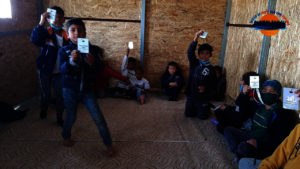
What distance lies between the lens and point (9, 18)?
346 centimetres

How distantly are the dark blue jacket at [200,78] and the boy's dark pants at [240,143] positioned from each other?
2.99 feet

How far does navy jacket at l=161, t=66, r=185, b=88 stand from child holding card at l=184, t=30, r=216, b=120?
0.87 m

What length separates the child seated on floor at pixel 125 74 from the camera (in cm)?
447

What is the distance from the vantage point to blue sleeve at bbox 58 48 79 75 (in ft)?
7.09

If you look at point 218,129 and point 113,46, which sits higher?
point 113,46

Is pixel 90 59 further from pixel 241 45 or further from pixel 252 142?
pixel 241 45

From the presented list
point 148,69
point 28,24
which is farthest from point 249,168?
point 28,24

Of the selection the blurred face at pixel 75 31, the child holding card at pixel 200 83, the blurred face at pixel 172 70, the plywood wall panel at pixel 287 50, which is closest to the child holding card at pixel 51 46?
the blurred face at pixel 75 31

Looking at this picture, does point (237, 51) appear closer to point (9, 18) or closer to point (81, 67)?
point (81, 67)

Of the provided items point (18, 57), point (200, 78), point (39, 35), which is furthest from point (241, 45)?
point (18, 57)

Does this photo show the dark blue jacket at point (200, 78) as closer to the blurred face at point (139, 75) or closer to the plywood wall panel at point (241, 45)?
the plywood wall panel at point (241, 45)

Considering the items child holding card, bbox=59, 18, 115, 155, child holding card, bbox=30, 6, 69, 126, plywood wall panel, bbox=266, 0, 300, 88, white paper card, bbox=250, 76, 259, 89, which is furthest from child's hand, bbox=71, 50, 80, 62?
plywood wall panel, bbox=266, 0, 300, 88

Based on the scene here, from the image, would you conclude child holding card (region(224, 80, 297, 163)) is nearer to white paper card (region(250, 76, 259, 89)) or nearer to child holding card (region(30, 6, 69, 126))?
white paper card (region(250, 76, 259, 89))

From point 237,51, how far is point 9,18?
3.75 metres
